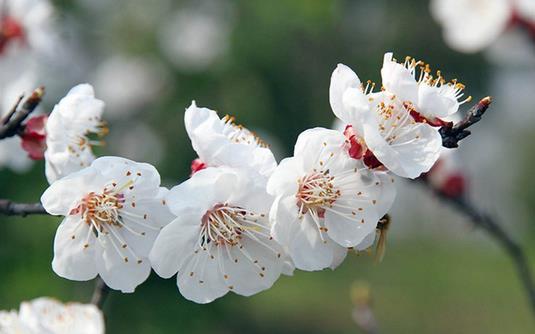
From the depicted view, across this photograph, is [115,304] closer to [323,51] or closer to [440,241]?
[323,51]

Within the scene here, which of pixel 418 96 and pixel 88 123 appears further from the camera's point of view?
pixel 88 123

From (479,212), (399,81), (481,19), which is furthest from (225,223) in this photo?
(481,19)

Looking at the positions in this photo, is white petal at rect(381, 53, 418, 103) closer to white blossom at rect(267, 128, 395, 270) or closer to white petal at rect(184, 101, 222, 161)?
white blossom at rect(267, 128, 395, 270)

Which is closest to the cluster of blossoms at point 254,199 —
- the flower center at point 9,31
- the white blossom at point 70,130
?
the white blossom at point 70,130

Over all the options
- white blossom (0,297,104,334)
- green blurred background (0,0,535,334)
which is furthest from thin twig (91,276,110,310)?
green blurred background (0,0,535,334)

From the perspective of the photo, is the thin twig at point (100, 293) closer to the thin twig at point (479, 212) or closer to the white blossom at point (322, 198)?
the white blossom at point (322, 198)

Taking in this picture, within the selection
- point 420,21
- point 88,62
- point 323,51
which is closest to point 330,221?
point 88,62
